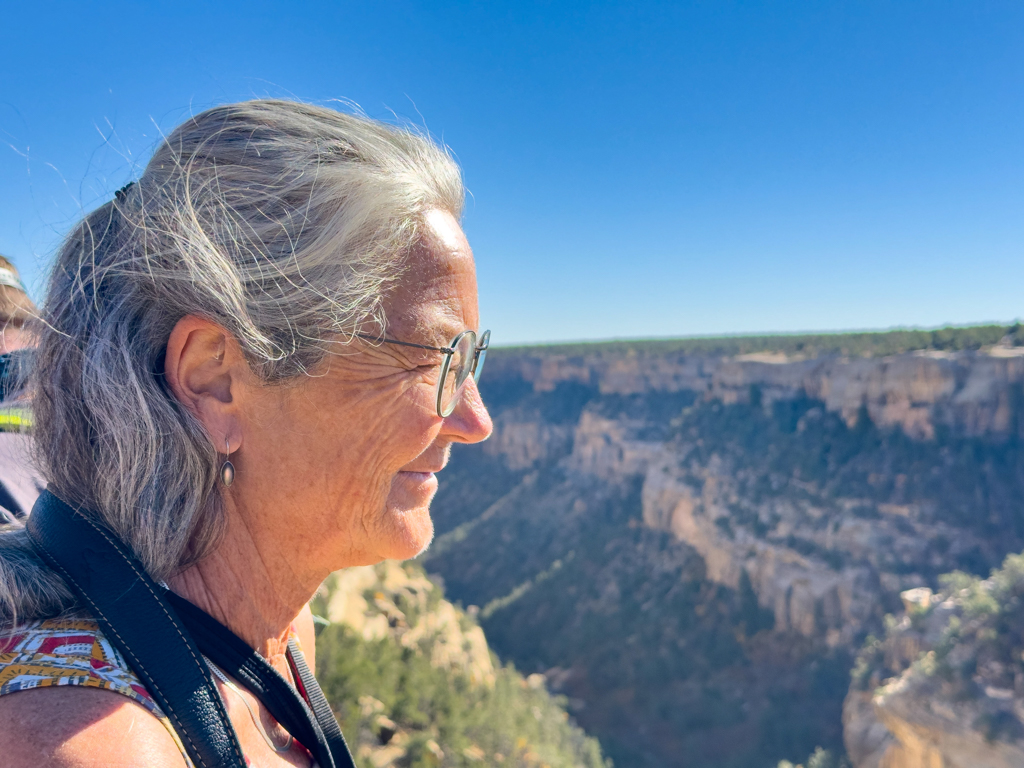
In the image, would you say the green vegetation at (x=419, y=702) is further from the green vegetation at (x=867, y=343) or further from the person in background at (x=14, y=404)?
the green vegetation at (x=867, y=343)

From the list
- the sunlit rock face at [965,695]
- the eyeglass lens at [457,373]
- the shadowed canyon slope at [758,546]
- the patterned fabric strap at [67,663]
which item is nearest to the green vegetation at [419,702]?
the eyeglass lens at [457,373]

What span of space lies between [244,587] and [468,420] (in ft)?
1.57

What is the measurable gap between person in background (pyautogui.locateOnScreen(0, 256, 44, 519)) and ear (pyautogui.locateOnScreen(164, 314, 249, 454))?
0.27m

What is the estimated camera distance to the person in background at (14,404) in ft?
3.70

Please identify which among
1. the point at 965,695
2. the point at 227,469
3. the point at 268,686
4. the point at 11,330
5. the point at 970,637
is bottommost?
the point at 965,695

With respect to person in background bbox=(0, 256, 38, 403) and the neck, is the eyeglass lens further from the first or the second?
person in background bbox=(0, 256, 38, 403)

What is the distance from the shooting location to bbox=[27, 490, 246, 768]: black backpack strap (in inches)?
30.5

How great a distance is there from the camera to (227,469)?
1.00 m

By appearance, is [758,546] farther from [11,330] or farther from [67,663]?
[67,663]

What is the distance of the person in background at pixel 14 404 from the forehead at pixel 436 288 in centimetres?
58

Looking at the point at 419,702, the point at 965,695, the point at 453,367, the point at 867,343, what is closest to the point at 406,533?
the point at 453,367

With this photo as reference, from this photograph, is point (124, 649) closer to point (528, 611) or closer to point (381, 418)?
point (381, 418)

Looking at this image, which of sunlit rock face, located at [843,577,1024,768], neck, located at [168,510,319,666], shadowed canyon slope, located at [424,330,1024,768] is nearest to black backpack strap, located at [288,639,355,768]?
neck, located at [168,510,319,666]

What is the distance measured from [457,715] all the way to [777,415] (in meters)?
23.2
